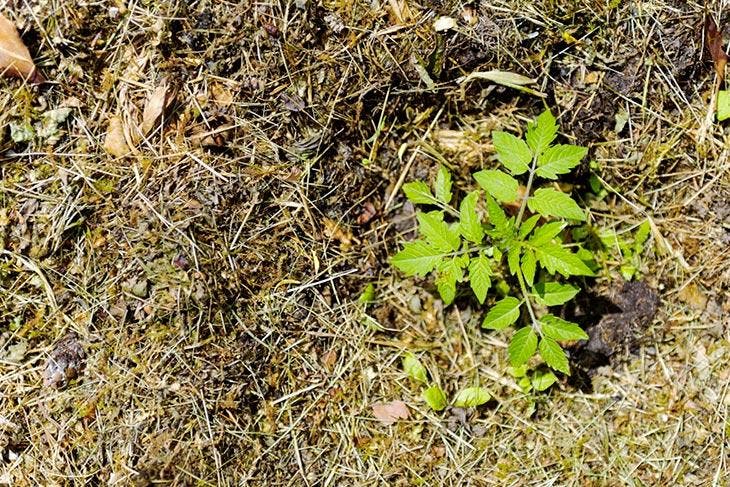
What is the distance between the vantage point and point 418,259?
2.39 m

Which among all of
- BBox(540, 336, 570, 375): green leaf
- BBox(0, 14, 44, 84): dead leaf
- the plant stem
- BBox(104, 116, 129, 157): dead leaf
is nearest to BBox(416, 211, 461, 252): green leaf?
the plant stem

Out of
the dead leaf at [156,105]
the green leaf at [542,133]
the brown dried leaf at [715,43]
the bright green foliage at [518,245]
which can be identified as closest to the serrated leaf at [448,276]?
the bright green foliage at [518,245]

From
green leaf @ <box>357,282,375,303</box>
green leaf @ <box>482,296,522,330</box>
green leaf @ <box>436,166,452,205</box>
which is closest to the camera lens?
green leaf @ <box>482,296,522,330</box>

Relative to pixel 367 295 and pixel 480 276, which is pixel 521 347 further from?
pixel 367 295

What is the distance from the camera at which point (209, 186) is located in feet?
8.14

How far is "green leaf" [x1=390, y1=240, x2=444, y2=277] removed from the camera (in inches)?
94.1

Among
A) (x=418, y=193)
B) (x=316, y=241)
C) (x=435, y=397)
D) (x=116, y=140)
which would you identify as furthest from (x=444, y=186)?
(x=116, y=140)

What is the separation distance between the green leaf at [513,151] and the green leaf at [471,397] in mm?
890

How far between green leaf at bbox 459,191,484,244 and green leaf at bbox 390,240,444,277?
124 mm

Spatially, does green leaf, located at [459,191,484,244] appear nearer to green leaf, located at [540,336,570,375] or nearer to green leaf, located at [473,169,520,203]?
green leaf, located at [473,169,520,203]

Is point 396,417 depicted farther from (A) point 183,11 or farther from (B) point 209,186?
(A) point 183,11

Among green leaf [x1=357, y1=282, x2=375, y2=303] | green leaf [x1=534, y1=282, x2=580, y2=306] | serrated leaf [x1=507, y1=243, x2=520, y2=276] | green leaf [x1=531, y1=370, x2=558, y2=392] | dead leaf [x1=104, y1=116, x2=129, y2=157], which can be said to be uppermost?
dead leaf [x1=104, y1=116, x2=129, y2=157]

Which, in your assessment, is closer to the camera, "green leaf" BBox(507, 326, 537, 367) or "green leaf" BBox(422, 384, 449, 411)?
"green leaf" BBox(507, 326, 537, 367)

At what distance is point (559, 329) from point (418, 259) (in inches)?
22.8
